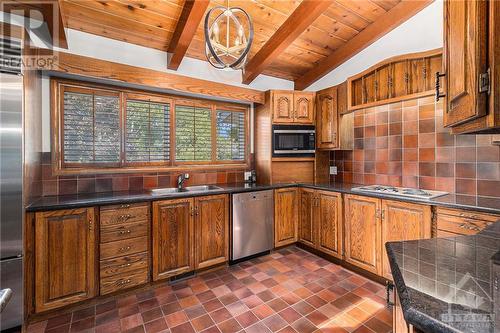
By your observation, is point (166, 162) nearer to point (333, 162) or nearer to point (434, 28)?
point (333, 162)

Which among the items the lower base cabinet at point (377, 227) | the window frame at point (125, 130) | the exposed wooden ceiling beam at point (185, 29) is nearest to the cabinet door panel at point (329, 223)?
the lower base cabinet at point (377, 227)

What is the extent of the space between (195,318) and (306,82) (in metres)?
3.59

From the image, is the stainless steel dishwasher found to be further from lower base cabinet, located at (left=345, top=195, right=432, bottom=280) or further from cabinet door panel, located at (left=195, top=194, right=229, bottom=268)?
lower base cabinet, located at (left=345, top=195, right=432, bottom=280)

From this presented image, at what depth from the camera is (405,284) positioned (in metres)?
0.70

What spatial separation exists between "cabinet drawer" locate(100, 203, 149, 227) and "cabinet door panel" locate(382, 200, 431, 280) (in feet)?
7.69

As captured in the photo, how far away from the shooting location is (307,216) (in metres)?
3.23

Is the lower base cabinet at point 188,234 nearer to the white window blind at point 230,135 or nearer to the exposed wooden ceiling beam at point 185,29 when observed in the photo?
the white window blind at point 230,135

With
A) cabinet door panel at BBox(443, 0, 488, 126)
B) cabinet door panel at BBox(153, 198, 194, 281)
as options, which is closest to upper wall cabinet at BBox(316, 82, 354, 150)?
cabinet door panel at BBox(153, 198, 194, 281)

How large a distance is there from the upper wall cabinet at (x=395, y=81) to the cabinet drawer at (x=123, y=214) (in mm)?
2751

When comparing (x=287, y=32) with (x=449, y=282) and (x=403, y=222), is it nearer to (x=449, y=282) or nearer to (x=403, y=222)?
(x=403, y=222)

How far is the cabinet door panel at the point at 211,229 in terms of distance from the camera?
8.50 ft

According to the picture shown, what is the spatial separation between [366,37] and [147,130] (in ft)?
9.95

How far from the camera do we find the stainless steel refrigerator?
5.32 feet

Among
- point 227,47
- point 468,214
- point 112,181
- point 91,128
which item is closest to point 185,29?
point 227,47
